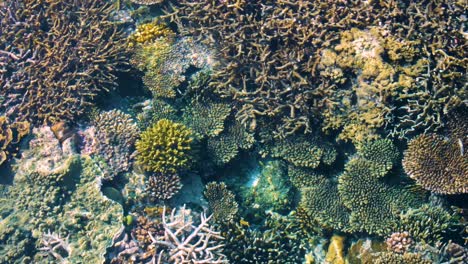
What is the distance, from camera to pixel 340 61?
479 centimetres

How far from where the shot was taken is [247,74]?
17.9 feet

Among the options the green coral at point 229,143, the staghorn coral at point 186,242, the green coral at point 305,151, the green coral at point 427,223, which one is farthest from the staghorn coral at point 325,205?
the staghorn coral at point 186,242

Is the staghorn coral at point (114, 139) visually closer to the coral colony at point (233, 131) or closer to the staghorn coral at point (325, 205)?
the coral colony at point (233, 131)

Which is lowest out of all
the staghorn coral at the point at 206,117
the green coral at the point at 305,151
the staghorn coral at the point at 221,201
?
the staghorn coral at the point at 221,201

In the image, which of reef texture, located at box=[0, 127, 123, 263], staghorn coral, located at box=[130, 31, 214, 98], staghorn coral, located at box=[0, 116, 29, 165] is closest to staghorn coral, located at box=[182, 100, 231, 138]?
staghorn coral, located at box=[130, 31, 214, 98]

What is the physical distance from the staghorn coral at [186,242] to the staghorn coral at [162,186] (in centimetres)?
29

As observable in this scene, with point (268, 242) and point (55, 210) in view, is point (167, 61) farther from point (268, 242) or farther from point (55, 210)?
point (268, 242)

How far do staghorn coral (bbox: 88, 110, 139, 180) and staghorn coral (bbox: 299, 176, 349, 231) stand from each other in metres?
2.56

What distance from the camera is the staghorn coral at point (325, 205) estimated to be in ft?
Result: 16.5

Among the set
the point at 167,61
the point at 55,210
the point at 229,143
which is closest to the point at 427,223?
the point at 229,143

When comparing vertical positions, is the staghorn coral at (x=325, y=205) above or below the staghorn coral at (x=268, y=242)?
above

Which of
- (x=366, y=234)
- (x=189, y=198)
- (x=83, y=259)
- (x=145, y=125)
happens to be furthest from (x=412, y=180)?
(x=83, y=259)

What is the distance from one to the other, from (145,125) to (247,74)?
1692mm

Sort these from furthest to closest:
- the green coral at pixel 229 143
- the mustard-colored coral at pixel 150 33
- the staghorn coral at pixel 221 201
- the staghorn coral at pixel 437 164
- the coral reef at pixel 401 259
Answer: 1. the mustard-colored coral at pixel 150 33
2. the green coral at pixel 229 143
3. the staghorn coral at pixel 221 201
4. the staghorn coral at pixel 437 164
5. the coral reef at pixel 401 259
